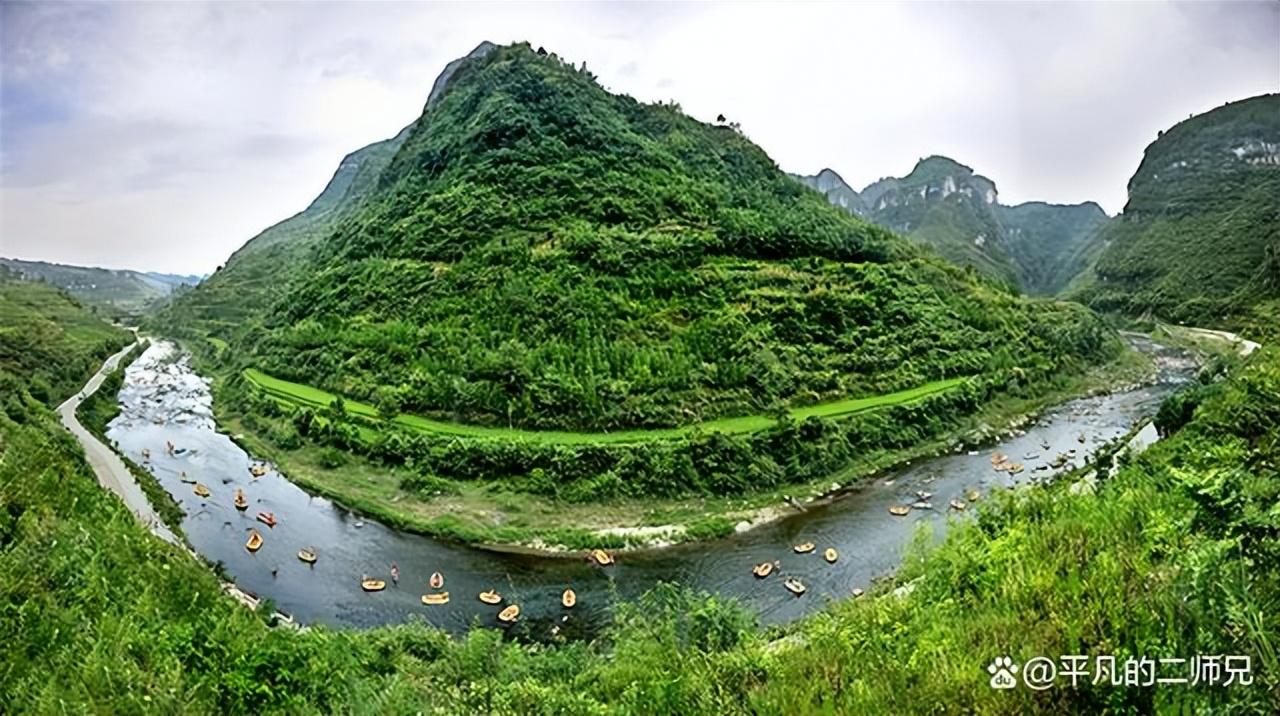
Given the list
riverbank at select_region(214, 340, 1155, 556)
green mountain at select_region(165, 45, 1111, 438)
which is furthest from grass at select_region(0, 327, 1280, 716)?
green mountain at select_region(165, 45, 1111, 438)

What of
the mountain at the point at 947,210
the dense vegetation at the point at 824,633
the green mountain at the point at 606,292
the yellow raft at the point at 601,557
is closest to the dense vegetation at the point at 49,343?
the green mountain at the point at 606,292

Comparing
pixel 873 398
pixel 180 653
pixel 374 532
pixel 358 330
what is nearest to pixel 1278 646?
pixel 180 653

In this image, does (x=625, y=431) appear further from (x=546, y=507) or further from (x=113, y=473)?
(x=113, y=473)

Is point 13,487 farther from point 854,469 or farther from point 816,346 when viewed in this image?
point 816,346

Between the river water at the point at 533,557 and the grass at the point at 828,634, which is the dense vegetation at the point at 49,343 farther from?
the grass at the point at 828,634

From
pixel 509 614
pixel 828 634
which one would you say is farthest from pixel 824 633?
pixel 509 614

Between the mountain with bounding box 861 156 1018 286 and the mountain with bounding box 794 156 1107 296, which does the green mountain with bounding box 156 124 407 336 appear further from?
the mountain with bounding box 861 156 1018 286

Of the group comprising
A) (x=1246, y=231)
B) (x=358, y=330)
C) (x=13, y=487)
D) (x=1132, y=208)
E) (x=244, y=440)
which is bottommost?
(x=244, y=440)

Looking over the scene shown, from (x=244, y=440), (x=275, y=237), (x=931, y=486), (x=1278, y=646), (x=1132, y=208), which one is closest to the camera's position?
(x=1278, y=646)
